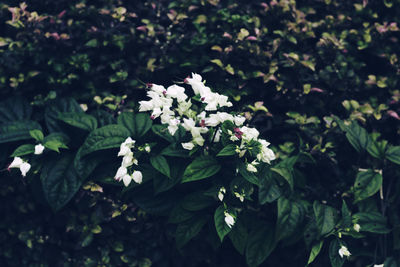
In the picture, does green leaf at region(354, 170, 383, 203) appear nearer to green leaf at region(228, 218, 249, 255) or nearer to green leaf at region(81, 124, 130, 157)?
green leaf at region(228, 218, 249, 255)

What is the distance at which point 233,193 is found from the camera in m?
1.81

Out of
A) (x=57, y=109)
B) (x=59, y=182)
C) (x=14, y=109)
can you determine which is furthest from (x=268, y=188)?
(x=14, y=109)

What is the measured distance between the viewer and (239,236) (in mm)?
1944

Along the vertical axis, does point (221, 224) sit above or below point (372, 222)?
above

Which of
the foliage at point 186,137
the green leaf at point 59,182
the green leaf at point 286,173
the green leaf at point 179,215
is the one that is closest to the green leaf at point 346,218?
the foliage at point 186,137

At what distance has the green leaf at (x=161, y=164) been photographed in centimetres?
182

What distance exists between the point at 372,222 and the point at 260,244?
60 centimetres

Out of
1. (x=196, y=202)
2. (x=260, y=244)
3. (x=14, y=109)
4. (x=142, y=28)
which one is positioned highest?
(x=142, y=28)

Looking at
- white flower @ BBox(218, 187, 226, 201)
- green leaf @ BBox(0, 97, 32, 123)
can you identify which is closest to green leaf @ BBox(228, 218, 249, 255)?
white flower @ BBox(218, 187, 226, 201)

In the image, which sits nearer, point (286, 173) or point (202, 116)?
point (202, 116)

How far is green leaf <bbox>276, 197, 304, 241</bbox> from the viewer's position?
1.93m

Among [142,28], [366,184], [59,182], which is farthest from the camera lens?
[142,28]

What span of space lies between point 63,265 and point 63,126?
0.80 meters

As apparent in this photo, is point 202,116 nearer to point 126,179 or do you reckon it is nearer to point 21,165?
point 126,179
